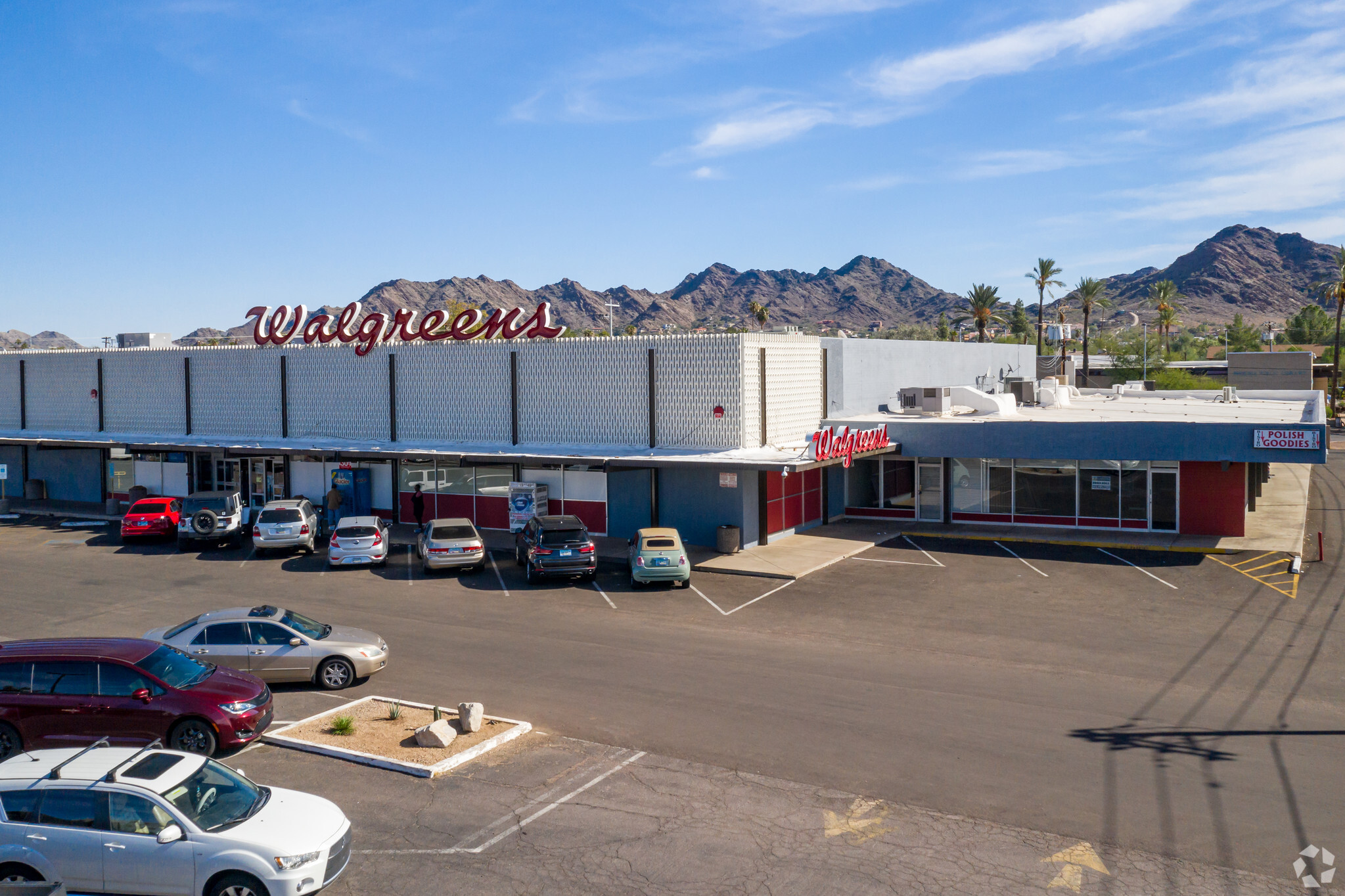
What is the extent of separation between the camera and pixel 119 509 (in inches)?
1642

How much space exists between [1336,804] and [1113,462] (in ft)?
A: 74.1

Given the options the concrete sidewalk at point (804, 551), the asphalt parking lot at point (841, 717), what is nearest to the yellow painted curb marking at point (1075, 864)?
the asphalt parking lot at point (841, 717)

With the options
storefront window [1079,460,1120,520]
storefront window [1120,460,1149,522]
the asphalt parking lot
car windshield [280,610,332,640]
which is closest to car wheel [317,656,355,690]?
the asphalt parking lot

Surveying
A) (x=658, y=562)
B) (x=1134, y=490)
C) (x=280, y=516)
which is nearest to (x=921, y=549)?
(x=1134, y=490)

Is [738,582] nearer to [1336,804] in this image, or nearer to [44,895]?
[1336,804]

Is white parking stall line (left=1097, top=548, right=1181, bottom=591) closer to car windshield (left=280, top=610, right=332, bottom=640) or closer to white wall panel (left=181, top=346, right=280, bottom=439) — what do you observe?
car windshield (left=280, top=610, right=332, bottom=640)

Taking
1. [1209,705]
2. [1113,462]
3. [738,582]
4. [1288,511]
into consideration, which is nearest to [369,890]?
[1209,705]

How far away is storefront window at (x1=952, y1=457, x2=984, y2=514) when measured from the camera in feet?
116

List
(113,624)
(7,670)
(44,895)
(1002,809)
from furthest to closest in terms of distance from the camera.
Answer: (113,624) → (7,670) → (1002,809) → (44,895)

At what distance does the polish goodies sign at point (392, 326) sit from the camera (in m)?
35.7

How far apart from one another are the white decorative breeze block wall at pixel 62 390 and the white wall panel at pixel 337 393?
12.6 meters

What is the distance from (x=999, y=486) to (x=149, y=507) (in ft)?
98.3

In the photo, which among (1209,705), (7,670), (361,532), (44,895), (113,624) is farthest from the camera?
(361,532)

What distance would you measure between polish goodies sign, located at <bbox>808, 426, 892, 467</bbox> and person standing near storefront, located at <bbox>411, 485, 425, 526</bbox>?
48.5 feet
